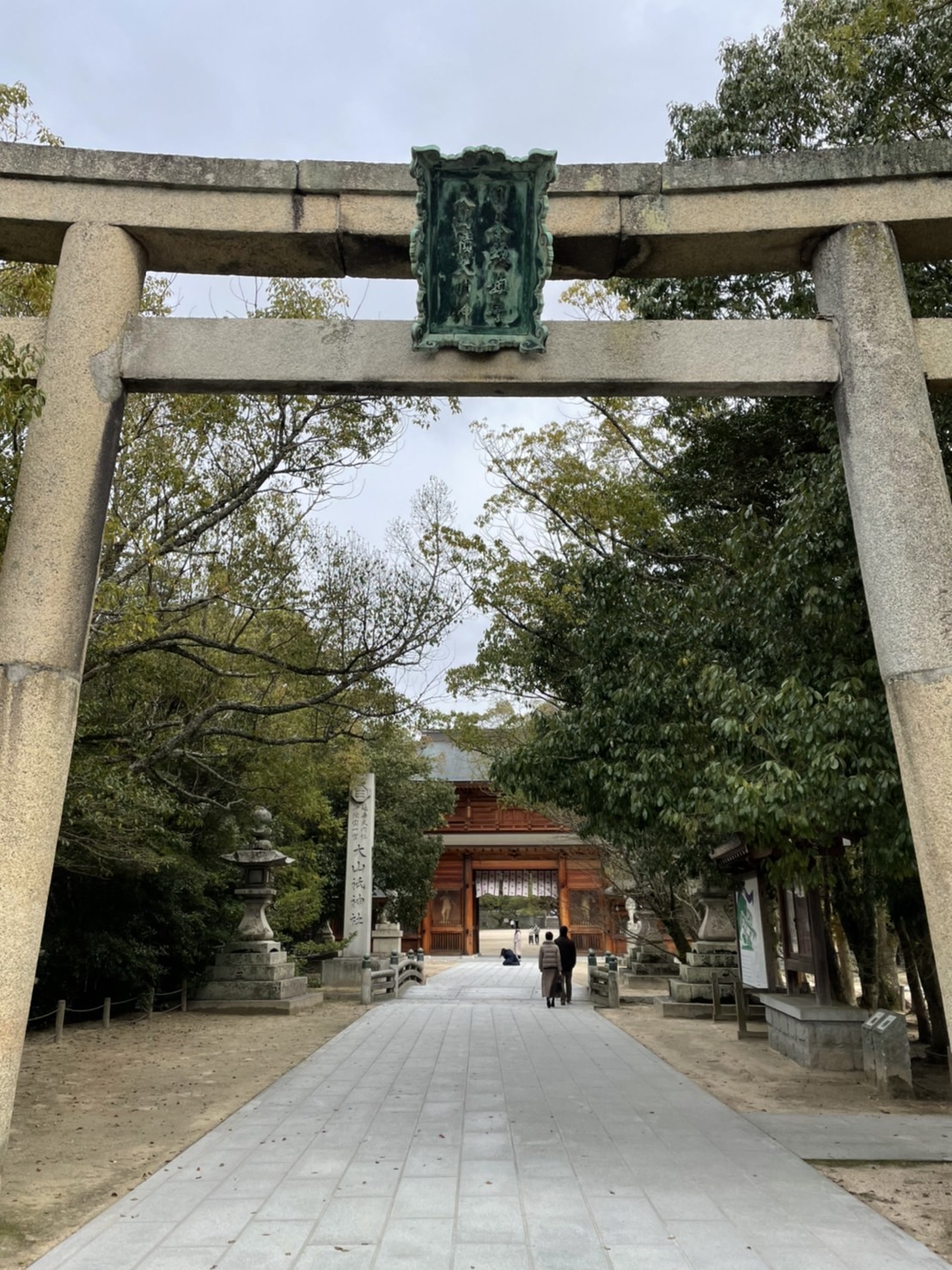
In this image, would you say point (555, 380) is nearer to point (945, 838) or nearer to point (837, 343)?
point (837, 343)

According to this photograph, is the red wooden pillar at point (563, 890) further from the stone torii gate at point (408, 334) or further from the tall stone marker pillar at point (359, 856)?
the stone torii gate at point (408, 334)

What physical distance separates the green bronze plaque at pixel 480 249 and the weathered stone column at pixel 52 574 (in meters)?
1.77

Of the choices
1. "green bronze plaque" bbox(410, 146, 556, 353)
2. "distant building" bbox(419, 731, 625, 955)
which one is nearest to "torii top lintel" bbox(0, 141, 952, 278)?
"green bronze plaque" bbox(410, 146, 556, 353)

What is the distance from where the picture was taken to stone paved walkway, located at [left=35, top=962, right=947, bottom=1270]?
12.9ft

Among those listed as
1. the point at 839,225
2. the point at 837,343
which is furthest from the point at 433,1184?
Answer: the point at 839,225

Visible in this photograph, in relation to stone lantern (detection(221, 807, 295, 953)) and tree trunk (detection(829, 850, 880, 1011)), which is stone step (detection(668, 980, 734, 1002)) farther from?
stone lantern (detection(221, 807, 295, 953))

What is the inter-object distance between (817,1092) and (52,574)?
24.3ft

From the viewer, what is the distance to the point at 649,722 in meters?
8.05

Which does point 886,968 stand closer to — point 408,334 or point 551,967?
point 551,967

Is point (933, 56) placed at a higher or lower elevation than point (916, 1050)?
higher

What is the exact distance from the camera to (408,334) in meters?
5.29

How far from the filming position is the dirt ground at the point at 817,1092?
4.70 metres

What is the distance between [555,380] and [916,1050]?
9.15 metres

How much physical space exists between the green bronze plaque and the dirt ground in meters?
4.93
